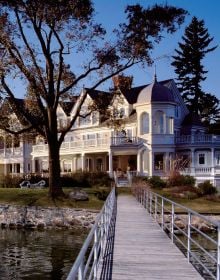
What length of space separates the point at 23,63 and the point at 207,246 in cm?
1703

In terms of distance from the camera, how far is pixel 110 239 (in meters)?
14.3

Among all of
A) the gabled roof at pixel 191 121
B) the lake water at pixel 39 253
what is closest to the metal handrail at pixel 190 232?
the lake water at pixel 39 253

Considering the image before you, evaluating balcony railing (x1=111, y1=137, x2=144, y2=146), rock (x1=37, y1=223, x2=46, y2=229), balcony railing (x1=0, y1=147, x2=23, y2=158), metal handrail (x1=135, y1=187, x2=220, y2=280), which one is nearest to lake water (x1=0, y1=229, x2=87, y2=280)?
rock (x1=37, y1=223, x2=46, y2=229)

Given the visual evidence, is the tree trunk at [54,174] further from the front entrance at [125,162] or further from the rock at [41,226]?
the front entrance at [125,162]

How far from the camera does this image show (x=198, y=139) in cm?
5050

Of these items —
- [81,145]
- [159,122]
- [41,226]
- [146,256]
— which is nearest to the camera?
[146,256]

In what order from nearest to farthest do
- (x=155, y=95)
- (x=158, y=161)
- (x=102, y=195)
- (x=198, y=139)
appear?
(x=102, y=195) → (x=155, y=95) → (x=158, y=161) → (x=198, y=139)

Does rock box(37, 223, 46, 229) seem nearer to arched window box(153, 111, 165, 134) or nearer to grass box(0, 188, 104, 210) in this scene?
grass box(0, 188, 104, 210)

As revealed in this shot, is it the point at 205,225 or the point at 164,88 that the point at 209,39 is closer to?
the point at 164,88

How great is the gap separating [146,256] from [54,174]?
21.7 metres

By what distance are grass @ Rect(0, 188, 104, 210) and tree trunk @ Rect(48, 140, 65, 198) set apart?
23.0 inches

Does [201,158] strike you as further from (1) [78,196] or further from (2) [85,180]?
Result: (1) [78,196]

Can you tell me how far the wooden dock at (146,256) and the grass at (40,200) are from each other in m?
13.1

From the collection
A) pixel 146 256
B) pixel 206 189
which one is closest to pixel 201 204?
pixel 206 189
